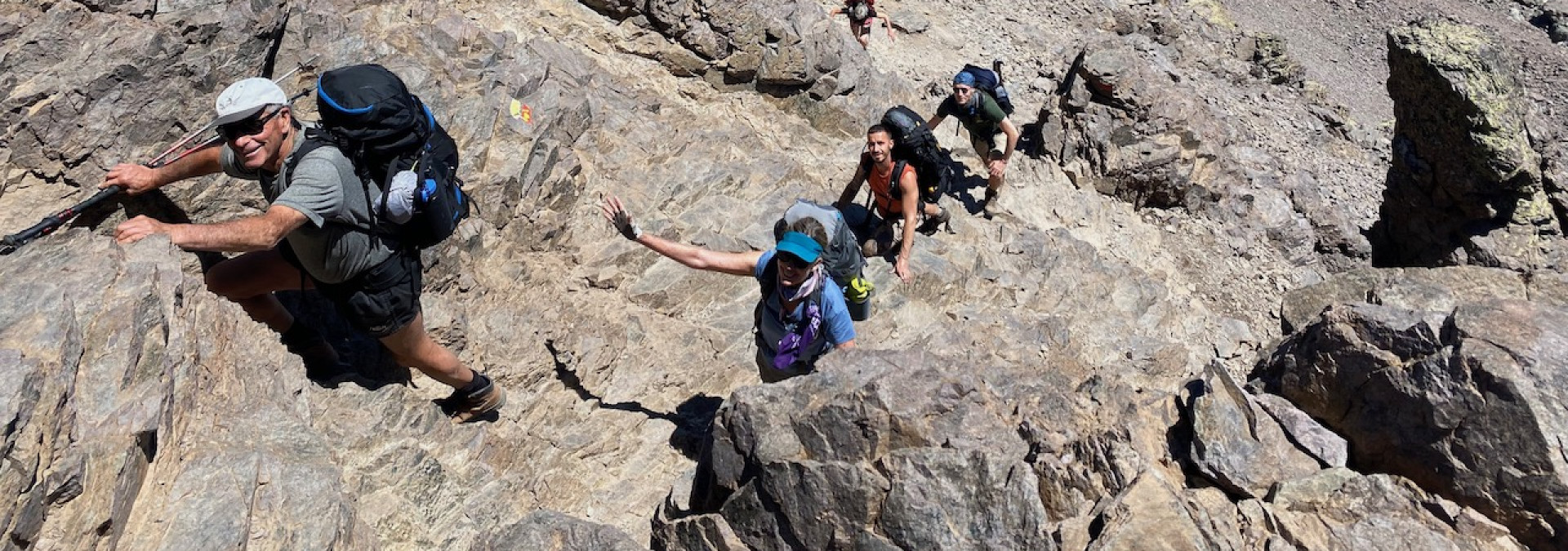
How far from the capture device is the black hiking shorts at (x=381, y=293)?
6766mm

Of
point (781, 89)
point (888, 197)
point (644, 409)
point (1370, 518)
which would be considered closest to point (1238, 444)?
point (1370, 518)

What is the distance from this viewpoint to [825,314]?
775 cm

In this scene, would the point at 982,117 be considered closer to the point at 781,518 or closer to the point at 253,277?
the point at 781,518

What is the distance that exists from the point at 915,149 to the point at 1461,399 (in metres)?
7.02

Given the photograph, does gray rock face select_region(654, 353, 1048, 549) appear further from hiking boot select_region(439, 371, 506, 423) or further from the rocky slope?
hiking boot select_region(439, 371, 506, 423)

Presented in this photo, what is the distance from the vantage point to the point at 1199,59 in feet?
85.8

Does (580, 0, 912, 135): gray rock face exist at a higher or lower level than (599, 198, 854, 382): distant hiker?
lower

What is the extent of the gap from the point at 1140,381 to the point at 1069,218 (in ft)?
16.2

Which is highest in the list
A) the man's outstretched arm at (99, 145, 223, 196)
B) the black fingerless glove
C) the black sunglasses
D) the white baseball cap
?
the white baseball cap

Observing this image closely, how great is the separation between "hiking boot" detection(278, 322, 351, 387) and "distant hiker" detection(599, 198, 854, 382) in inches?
107

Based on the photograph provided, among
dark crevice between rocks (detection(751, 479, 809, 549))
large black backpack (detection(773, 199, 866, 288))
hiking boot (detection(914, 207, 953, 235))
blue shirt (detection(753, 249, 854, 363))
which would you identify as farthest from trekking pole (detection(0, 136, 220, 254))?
hiking boot (detection(914, 207, 953, 235))

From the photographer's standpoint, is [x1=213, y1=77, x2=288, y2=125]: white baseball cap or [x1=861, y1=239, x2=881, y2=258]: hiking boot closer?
[x1=213, y1=77, x2=288, y2=125]: white baseball cap

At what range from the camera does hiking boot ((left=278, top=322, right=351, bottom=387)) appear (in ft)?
25.1

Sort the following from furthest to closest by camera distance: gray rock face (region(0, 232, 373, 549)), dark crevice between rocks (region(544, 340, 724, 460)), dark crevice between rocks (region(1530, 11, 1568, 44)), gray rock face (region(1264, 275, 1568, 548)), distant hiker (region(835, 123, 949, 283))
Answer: dark crevice between rocks (region(1530, 11, 1568, 44)) < distant hiker (region(835, 123, 949, 283)) < dark crevice between rocks (region(544, 340, 724, 460)) < gray rock face (region(1264, 275, 1568, 548)) < gray rock face (region(0, 232, 373, 549))
